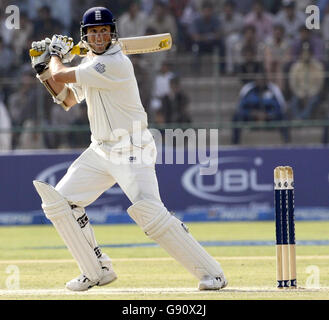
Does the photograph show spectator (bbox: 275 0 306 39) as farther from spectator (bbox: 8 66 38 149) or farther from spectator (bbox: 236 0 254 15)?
spectator (bbox: 8 66 38 149)

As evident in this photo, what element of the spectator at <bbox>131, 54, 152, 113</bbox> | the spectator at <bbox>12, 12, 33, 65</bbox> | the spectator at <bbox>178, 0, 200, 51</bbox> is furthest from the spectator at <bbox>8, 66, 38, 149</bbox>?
the spectator at <bbox>178, 0, 200, 51</bbox>

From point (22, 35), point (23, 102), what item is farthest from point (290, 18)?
point (23, 102)

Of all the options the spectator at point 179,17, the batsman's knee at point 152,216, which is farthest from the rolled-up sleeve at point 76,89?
the spectator at point 179,17

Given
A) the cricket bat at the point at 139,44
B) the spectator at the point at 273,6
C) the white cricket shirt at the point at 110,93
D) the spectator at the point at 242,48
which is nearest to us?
the white cricket shirt at the point at 110,93

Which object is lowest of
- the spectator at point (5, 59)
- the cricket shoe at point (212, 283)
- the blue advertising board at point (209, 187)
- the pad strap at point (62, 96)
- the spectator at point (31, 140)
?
the cricket shoe at point (212, 283)

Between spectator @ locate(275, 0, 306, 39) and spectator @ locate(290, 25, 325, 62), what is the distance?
0.29 meters

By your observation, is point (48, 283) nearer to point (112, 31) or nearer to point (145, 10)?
point (112, 31)

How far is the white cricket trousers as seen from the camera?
7.00m

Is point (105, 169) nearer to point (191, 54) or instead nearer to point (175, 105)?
point (175, 105)

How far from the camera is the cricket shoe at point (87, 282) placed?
7.16 metres

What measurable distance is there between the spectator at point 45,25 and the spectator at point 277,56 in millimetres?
3757

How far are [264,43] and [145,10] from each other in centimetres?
236

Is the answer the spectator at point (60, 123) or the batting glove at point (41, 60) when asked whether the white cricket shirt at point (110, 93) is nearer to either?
the batting glove at point (41, 60)

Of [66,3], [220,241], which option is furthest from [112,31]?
[66,3]
